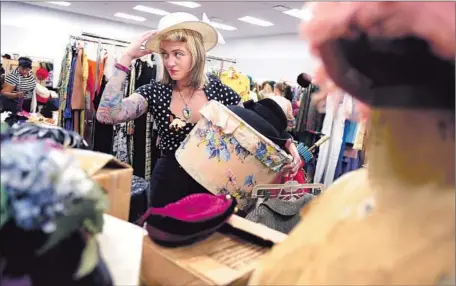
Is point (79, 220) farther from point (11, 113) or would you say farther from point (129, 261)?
point (11, 113)

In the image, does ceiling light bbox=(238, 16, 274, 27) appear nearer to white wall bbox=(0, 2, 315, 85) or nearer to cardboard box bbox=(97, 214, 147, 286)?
white wall bbox=(0, 2, 315, 85)

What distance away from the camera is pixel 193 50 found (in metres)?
1.31

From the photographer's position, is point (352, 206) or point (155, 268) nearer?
point (352, 206)

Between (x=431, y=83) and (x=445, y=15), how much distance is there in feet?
0.19

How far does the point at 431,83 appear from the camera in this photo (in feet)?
1.26

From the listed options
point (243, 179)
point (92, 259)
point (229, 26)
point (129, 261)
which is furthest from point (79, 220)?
point (229, 26)

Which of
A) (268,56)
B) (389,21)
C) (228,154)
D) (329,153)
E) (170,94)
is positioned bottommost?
(329,153)

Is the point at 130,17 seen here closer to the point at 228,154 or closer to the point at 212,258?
the point at 228,154

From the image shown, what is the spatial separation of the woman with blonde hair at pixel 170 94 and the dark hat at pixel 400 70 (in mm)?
859

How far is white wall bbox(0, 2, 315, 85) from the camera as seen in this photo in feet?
24.3

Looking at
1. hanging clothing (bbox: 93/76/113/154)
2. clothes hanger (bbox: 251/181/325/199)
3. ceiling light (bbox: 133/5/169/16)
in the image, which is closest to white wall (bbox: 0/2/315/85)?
ceiling light (bbox: 133/5/169/16)

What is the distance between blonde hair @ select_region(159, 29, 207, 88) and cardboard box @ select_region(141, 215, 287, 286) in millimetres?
722

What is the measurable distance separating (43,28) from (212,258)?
8.59 m

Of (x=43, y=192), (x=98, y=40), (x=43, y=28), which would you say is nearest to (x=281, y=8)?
(x=98, y=40)
